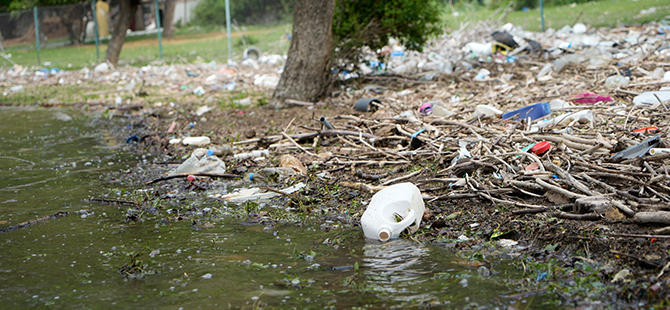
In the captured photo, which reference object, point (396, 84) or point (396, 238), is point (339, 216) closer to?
point (396, 238)

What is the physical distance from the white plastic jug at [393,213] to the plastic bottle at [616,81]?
14.4 feet

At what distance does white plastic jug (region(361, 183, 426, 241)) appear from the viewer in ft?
10.8

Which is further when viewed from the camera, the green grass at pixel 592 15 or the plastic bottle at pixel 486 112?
the green grass at pixel 592 15

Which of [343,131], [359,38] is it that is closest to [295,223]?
[343,131]

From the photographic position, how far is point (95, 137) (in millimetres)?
7543

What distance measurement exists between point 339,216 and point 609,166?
196 cm

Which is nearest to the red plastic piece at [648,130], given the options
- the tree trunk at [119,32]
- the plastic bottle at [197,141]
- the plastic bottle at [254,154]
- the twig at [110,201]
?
the plastic bottle at [254,154]

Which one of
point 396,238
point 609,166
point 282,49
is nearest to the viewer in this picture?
point 396,238

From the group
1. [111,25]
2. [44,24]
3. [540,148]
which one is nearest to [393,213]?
[540,148]

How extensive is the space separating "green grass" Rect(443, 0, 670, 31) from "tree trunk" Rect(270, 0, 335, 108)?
262 inches

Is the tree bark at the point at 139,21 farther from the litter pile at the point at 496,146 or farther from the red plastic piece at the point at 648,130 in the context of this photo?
the red plastic piece at the point at 648,130

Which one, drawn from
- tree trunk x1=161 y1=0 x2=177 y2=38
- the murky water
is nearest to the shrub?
the murky water

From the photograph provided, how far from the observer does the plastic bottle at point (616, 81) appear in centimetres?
659

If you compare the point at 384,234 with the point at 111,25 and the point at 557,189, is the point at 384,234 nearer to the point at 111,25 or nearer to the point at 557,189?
the point at 557,189
